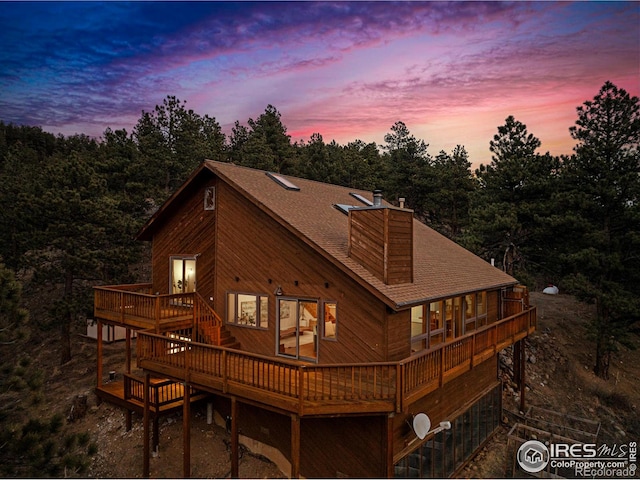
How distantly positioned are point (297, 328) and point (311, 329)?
0.42m

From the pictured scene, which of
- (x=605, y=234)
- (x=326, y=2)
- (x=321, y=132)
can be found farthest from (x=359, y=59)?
(x=321, y=132)

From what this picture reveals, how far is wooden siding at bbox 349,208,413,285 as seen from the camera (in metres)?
10.4

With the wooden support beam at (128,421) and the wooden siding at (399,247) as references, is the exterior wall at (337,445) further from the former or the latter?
the wooden support beam at (128,421)

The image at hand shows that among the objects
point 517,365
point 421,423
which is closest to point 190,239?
point 421,423

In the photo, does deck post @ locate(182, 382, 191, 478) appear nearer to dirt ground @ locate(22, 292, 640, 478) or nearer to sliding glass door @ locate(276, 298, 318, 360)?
dirt ground @ locate(22, 292, 640, 478)

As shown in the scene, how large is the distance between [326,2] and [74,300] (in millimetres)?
18960

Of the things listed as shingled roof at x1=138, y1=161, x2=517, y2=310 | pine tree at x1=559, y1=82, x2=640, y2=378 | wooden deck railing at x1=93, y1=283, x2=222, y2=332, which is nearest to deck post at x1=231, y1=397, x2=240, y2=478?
wooden deck railing at x1=93, y1=283, x2=222, y2=332

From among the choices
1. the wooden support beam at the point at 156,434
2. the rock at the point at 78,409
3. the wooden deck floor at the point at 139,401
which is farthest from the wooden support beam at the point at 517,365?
the rock at the point at 78,409

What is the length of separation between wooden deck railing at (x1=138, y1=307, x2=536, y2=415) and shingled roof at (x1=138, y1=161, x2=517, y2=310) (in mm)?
1572

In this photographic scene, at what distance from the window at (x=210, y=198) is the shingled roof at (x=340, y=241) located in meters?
0.68

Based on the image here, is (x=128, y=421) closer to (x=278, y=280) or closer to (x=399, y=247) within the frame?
(x=278, y=280)

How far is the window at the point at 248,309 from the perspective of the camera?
1225 cm

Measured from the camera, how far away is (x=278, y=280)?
11.9m

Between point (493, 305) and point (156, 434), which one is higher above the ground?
point (493, 305)
